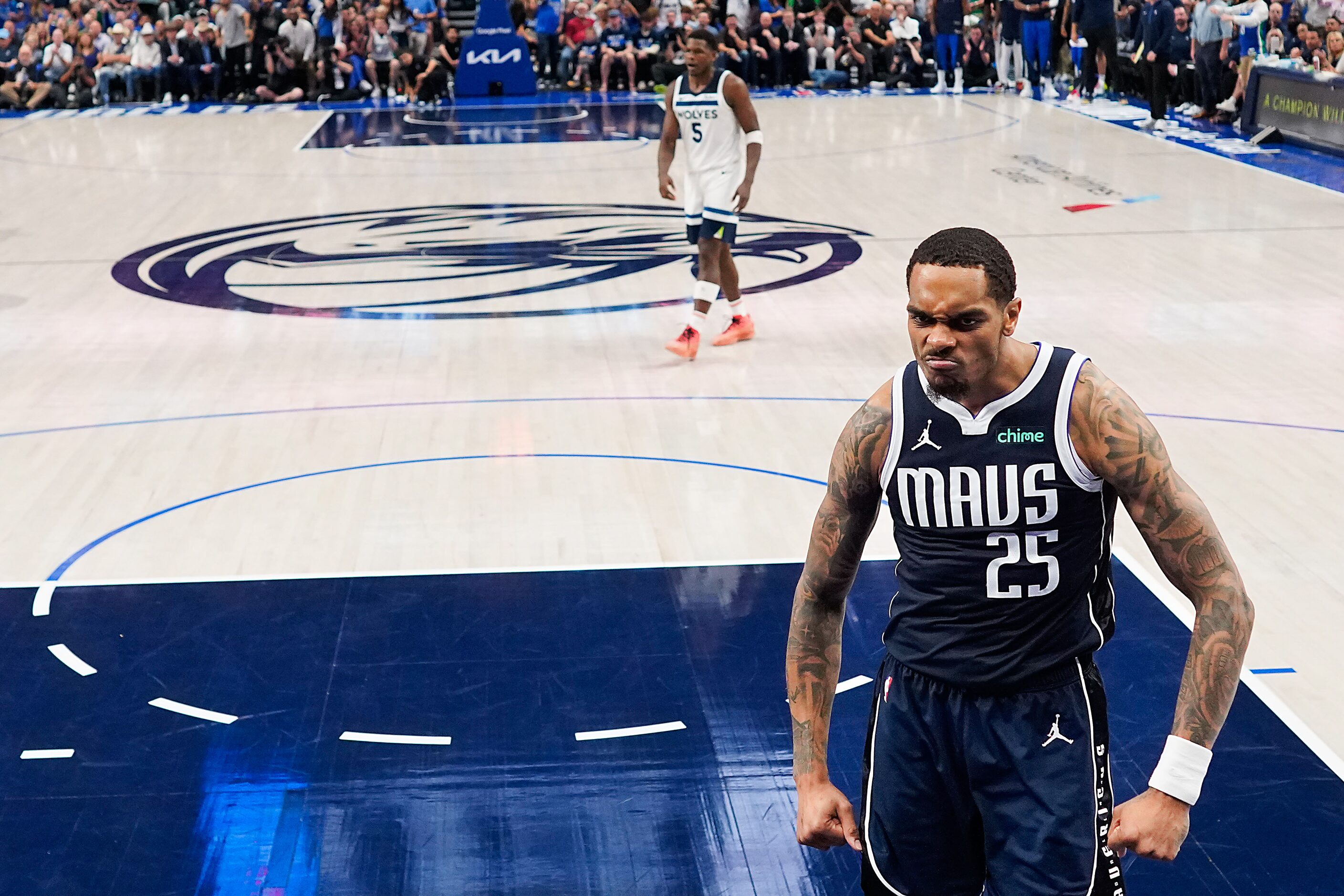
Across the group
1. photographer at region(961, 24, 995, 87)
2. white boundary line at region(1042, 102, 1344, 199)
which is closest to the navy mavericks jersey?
white boundary line at region(1042, 102, 1344, 199)

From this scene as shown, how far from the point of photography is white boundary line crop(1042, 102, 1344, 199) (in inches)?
507

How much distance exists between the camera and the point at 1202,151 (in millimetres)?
15039

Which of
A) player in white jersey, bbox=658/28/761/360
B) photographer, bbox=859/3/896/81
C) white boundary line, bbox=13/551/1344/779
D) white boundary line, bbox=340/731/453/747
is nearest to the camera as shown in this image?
white boundary line, bbox=340/731/453/747

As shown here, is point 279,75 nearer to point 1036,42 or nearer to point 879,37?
point 879,37

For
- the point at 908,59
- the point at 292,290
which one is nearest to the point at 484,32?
the point at 908,59

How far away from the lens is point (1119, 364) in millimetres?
7922

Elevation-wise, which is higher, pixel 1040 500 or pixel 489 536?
pixel 1040 500

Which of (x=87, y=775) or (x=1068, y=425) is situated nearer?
(x=1068, y=425)

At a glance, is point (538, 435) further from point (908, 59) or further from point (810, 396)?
point (908, 59)

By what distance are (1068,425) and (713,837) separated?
68.7 inches

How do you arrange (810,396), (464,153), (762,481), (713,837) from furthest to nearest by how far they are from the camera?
(464,153), (810,396), (762,481), (713,837)

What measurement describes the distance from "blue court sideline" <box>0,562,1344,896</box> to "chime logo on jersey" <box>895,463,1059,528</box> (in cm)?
141

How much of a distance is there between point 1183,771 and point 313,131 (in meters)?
17.1

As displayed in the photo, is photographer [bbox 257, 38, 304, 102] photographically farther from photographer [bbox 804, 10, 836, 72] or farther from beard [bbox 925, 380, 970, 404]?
beard [bbox 925, 380, 970, 404]
